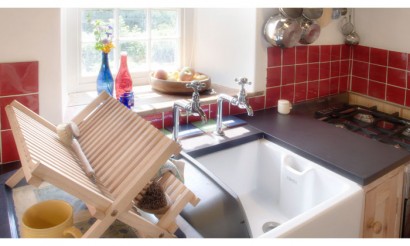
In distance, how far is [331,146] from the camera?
1426 millimetres

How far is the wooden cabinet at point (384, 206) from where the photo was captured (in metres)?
1.26

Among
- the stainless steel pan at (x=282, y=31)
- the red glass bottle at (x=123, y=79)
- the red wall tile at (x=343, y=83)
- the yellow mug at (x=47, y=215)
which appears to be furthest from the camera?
the red wall tile at (x=343, y=83)

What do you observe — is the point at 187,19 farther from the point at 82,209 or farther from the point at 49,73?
the point at 82,209

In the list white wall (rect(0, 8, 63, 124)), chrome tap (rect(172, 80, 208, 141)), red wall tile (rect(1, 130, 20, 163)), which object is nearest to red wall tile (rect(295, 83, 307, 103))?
chrome tap (rect(172, 80, 208, 141))

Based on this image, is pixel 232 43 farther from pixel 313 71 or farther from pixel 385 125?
pixel 385 125

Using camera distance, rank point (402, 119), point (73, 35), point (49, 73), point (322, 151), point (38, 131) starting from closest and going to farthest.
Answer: point (38, 131) → point (49, 73) → point (322, 151) → point (73, 35) → point (402, 119)

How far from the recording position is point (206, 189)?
1126mm

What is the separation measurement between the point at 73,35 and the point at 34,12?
484 mm

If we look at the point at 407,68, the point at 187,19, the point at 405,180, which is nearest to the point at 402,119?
the point at 407,68

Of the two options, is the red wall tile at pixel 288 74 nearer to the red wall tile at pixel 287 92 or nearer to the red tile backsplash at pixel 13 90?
the red wall tile at pixel 287 92

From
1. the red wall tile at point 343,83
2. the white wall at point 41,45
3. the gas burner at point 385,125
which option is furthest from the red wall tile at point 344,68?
the white wall at point 41,45

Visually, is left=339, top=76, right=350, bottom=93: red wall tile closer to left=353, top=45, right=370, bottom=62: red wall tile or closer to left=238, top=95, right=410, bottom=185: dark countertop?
left=353, top=45, right=370, bottom=62: red wall tile

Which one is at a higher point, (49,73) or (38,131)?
(49,73)

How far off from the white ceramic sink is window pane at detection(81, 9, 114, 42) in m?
0.77
